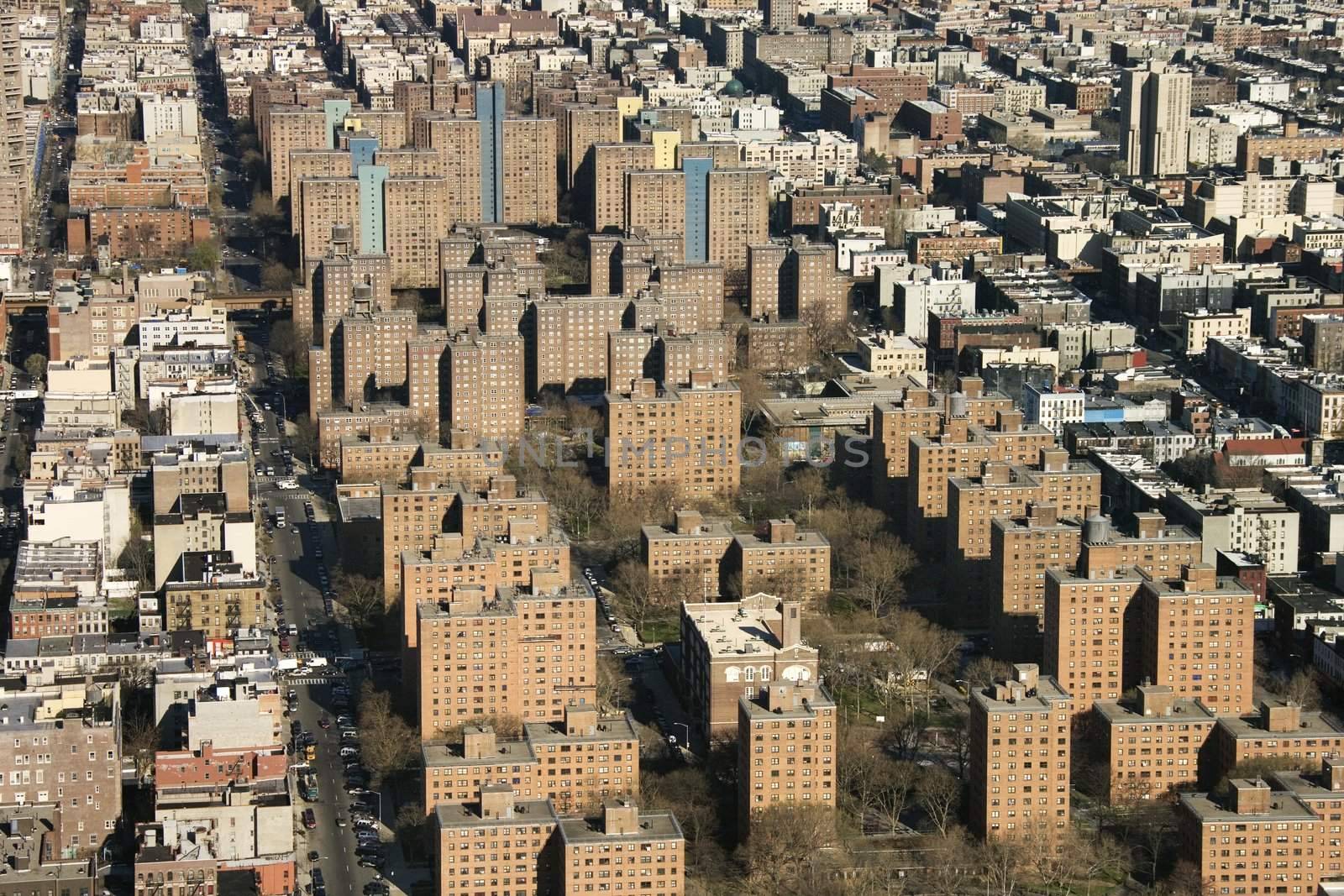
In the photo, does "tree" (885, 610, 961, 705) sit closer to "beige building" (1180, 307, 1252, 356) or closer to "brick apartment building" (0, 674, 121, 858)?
"brick apartment building" (0, 674, 121, 858)

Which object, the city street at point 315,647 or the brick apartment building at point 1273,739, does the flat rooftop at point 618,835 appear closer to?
the city street at point 315,647

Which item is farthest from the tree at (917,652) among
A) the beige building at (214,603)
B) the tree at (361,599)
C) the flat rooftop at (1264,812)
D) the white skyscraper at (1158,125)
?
the white skyscraper at (1158,125)

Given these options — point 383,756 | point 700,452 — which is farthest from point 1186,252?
point 383,756

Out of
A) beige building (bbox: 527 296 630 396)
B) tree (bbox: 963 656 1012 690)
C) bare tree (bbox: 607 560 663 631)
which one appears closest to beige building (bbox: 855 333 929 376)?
beige building (bbox: 527 296 630 396)

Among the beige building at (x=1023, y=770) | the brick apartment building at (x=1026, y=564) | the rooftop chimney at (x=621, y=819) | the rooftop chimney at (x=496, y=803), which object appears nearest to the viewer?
the rooftop chimney at (x=621, y=819)

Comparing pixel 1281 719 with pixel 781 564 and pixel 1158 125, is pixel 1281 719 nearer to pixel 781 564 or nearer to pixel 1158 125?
pixel 781 564

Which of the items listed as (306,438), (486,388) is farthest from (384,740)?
(306,438)
